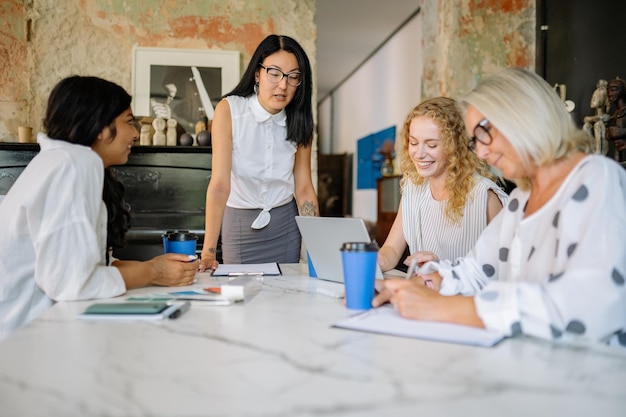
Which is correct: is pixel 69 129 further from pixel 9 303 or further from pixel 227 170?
pixel 227 170

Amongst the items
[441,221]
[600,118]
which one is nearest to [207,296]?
[441,221]

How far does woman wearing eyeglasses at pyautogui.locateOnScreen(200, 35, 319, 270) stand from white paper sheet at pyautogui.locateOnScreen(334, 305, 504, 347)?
1.15m

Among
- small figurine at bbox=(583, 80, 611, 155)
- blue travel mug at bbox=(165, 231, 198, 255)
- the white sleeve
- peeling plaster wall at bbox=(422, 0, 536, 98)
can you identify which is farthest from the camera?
peeling plaster wall at bbox=(422, 0, 536, 98)

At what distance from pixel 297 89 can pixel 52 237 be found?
1267 millimetres

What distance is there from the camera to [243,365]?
32.9 inches

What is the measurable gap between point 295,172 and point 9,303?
51.8 inches

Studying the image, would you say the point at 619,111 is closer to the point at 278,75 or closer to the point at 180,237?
the point at 278,75

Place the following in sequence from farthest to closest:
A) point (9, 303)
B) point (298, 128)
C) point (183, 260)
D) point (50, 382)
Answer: point (298, 128) < point (183, 260) < point (9, 303) < point (50, 382)

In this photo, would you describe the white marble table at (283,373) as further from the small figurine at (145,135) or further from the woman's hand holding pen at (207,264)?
the small figurine at (145,135)

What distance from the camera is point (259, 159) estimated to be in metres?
2.32

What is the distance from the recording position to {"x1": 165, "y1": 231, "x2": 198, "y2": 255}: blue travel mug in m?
1.70

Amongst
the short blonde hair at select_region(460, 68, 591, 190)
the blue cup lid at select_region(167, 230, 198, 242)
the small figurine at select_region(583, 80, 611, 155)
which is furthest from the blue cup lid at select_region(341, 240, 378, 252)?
the small figurine at select_region(583, 80, 611, 155)

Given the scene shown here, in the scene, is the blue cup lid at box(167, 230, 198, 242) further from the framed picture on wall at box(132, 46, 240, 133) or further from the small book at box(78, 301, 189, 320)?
the framed picture on wall at box(132, 46, 240, 133)

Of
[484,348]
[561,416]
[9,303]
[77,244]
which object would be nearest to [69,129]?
[77,244]
